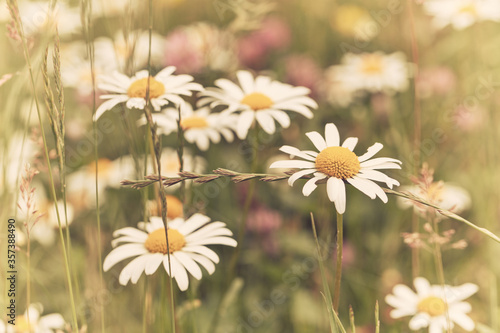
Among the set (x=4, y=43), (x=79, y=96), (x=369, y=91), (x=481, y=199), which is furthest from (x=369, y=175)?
(x=4, y=43)

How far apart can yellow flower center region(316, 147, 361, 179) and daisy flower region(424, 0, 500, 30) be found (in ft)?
2.94

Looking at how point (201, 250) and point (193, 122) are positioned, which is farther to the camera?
point (193, 122)

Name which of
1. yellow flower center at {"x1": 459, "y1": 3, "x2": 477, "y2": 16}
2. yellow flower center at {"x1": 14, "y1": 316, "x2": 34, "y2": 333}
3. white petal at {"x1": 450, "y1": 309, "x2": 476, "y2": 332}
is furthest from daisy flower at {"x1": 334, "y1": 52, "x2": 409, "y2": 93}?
yellow flower center at {"x1": 14, "y1": 316, "x2": 34, "y2": 333}

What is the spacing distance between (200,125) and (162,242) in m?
0.35

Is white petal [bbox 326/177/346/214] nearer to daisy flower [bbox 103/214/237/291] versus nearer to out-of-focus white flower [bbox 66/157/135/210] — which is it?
daisy flower [bbox 103/214/237/291]

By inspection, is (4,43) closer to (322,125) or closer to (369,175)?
(322,125)

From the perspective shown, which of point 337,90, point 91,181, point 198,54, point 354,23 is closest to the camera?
point 91,181

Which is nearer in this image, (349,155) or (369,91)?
(349,155)

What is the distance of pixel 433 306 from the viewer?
2.58 feet

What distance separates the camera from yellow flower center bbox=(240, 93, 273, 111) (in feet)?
2.81

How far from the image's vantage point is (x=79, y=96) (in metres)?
1.71

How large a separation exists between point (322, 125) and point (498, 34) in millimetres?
827

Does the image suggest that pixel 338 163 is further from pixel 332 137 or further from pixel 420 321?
pixel 420 321

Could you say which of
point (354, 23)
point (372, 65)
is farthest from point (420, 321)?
point (354, 23)
